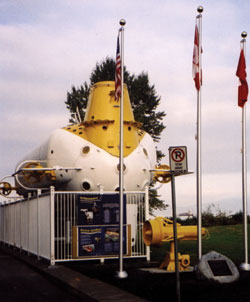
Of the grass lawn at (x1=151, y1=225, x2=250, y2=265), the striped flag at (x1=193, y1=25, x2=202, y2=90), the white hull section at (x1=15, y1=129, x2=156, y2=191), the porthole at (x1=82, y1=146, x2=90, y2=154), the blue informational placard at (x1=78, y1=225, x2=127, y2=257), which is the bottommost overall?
the grass lawn at (x1=151, y1=225, x2=250, y2=265)

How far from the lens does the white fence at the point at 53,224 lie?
18.5 metres

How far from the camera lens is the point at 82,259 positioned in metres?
18.5

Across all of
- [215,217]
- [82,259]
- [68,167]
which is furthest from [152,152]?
[215,217]

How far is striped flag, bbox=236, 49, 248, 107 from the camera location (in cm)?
1738

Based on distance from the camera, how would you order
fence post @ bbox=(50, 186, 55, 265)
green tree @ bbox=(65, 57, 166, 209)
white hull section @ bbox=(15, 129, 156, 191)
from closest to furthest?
fence post @ bbox=(50, 186, 55, 265), white hull section @ bbox=(15, 129, 156, 191), green tree @ bbox=(65, 57, 166, 209)

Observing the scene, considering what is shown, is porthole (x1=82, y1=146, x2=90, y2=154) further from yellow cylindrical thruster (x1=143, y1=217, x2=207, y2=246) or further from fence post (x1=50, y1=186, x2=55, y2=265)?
yellow cylindrical thruster (x1=143, y1=217, x2=207, y2=246)

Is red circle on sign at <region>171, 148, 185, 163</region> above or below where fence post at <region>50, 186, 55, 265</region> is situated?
above

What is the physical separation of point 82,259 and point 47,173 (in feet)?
14.9

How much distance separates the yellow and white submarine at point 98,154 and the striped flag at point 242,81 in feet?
16.6

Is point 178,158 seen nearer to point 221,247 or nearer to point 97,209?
point 97,209

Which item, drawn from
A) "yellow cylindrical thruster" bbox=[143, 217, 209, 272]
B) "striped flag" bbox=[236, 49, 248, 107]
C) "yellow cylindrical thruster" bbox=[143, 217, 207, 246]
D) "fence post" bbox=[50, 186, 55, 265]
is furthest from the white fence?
"striped flag" bbox=[236, 49, 248, 107]

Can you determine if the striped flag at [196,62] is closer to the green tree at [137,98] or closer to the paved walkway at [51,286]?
the paved walkway at [51,286]

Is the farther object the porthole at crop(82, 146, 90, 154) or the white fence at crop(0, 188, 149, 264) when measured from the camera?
the porthole at crop(82, 146, 90, 154)

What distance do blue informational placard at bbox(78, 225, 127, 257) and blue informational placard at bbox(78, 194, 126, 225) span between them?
0.92 feet
